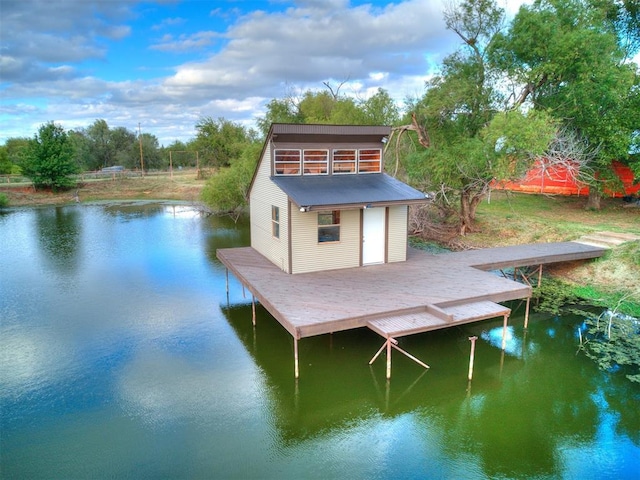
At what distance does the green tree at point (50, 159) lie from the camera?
36.4 meters

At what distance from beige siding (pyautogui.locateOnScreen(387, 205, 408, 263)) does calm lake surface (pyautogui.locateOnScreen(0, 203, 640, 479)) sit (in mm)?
2705

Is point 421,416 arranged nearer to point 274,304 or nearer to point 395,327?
point 395,327

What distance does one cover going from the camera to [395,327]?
831 cm

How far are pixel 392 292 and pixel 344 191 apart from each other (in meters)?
3.30

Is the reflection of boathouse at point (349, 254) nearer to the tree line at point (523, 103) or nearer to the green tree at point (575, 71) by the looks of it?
the tree line at point (523, 103)

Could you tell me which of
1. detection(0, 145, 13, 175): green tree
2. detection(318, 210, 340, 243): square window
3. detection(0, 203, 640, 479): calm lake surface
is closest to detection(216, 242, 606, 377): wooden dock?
detection(318, 210, 340, 243): square window

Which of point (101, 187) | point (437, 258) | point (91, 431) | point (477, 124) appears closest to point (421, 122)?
point (477, 124)

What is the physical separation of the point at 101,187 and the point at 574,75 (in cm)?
3918

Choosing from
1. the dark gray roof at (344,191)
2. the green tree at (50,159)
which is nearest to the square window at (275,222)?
the dark gray roof at (344,191)

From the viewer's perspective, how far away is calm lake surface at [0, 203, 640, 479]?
20.9 ft

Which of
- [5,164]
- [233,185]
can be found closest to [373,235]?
[233,185]

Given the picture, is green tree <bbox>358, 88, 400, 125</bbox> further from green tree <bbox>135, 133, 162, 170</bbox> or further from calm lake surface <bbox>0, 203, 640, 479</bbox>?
green tree <bbox>135, 133, 162, 170</bbox>

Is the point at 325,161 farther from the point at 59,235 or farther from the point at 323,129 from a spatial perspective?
the point at 59,235

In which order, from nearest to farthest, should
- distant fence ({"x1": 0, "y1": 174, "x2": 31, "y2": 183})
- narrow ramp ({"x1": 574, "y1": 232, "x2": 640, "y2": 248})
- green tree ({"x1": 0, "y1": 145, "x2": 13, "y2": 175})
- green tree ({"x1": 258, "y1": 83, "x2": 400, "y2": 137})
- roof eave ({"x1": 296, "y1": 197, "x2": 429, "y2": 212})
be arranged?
roof eave ({"x1": 296, "y1": 197, "x2": 429, "y2": 212}) < narrow ramp ({"x1": 574, "y1": 232, "x2": 640, "y2": 248}) < green tree ({"x1": 258, "y1": 83, "x2": 400, "y2": 137}) < distant fence ({"x1": 0, "y1": 174, "x2": 31, "y2": 183}) < green tree ({"x1": 0, "y1": 145, "x2": 13, "y2": 175})
